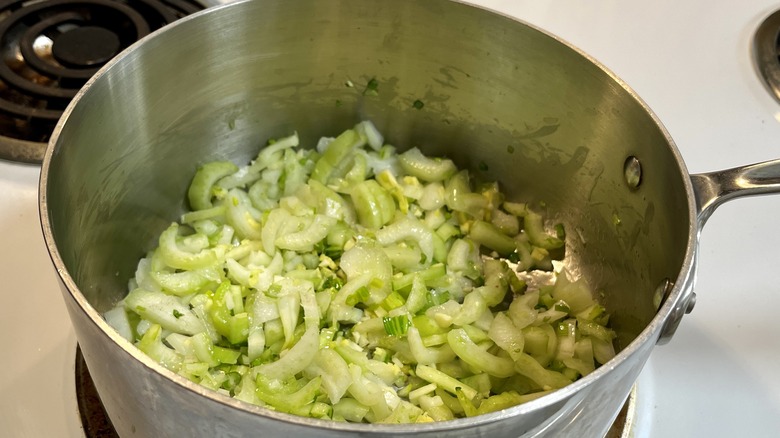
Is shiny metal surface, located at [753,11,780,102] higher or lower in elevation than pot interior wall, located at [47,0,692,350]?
higher

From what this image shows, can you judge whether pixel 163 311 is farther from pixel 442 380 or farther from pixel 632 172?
pixel 632 172

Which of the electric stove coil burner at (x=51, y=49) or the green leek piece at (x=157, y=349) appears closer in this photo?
the green leek piece at (x=157, y=349)

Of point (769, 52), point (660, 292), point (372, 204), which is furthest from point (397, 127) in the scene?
point (769, 52)

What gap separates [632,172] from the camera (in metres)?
0.94

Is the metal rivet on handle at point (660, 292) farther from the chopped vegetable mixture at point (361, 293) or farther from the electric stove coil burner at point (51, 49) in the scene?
the electric stove coil burner at point (51, 49)

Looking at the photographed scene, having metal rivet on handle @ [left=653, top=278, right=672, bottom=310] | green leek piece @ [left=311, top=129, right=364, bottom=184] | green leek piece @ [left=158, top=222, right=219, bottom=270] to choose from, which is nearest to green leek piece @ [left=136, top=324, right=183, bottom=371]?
green leek piece @ [left=158, top=222, right=219, bottom=270]

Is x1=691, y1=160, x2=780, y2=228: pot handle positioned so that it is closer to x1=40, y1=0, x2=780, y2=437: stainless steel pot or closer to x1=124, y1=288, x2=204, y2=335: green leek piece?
x1=40, y1=0, x2=780, y2=437: stainless steel pot

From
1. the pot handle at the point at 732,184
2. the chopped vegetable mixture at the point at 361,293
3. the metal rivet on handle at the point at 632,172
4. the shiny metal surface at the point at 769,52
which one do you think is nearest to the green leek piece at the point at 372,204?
the chopped vegetable mixture at the point at 361,293

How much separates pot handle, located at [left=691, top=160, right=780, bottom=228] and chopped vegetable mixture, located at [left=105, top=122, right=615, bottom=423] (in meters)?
0.28

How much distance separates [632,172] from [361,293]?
40 centimetres

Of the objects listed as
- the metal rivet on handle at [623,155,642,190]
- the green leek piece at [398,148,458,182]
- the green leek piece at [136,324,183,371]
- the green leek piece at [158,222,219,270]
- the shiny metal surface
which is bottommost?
the green leek piece at [136,324,183,371]

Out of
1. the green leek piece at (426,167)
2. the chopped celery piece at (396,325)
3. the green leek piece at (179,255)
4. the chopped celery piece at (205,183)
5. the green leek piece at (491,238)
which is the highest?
the green leek piece at (426,167)

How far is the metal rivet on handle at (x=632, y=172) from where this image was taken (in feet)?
3.01

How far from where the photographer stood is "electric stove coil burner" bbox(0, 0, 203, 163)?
1.02 metres
